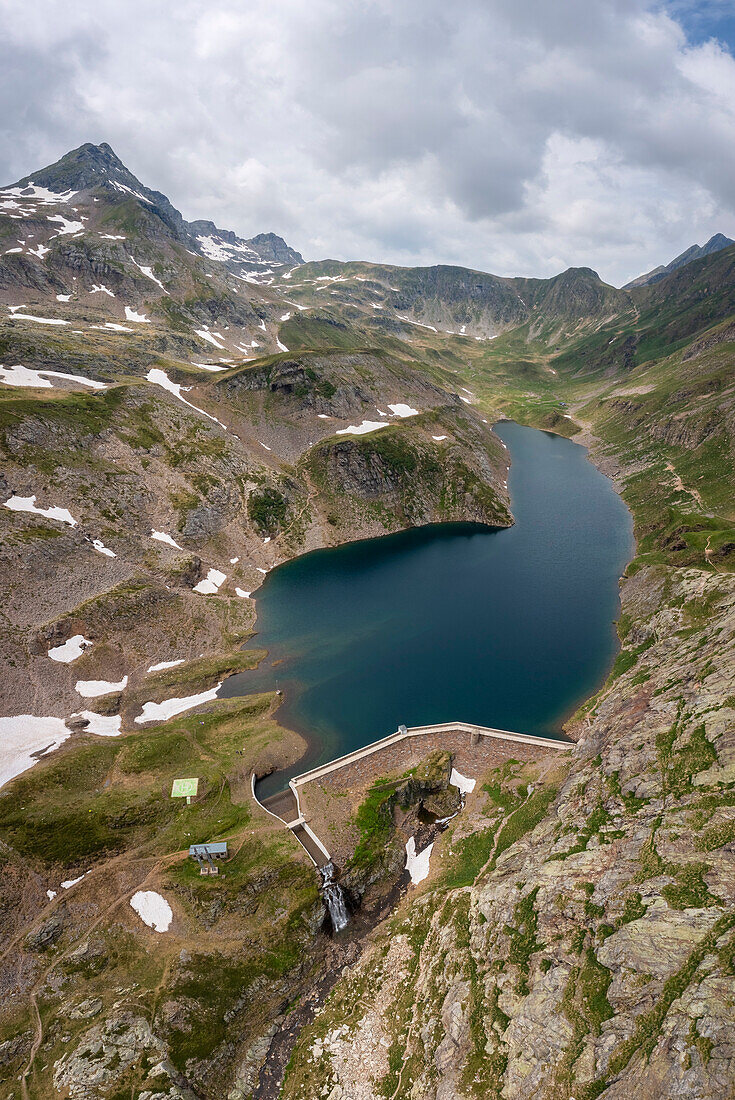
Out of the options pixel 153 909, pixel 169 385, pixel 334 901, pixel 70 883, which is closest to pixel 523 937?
pixel 334 901

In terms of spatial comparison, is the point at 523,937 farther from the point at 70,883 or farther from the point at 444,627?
the point at 444,627

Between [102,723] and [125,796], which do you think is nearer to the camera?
[125,796]

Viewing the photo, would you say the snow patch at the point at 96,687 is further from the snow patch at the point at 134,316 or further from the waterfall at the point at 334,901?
the snow patch at the point at 134,316

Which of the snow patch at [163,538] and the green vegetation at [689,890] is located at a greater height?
the snow patch at [163,538]

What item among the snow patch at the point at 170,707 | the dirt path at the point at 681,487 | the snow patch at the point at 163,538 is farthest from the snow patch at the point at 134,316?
the dirt path at the point at 681,487

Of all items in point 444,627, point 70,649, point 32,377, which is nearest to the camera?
point 70,649

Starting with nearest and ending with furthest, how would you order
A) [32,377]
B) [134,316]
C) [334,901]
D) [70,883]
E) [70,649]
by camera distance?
[70,883]
[334,901]
[70,649]
[32,377]
[134,316]

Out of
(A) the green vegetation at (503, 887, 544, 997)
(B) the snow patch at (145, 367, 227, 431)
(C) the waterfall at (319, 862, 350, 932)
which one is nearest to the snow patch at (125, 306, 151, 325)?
(B) the snow patch at (145, 367, 227, 431)
